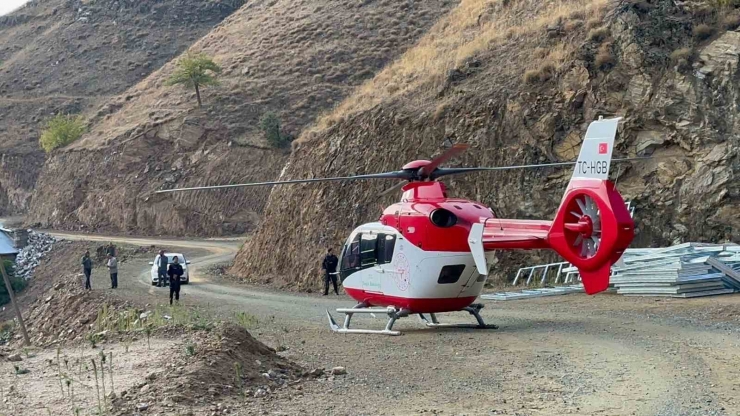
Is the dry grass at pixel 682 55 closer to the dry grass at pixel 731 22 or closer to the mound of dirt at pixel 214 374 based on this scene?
the dry grass at pixel 731 22

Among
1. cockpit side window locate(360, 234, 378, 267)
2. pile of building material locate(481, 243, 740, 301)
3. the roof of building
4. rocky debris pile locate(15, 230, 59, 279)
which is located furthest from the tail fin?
rocky debris pile locate(15, 230, 59, 279)

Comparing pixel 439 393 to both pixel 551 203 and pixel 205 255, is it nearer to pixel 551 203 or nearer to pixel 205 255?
pixel 551 203

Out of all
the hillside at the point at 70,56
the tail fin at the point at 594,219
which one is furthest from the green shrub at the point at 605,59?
the hillside at the point at 70,56

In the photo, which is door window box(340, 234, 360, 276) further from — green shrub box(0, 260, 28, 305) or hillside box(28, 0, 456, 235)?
hillside box(28, 0, 456, 235)

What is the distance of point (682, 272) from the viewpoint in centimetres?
2231

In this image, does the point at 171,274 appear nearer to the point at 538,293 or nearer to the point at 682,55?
the point at 538,293

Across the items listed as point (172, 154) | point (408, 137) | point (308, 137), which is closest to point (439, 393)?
→ point (408, 137)

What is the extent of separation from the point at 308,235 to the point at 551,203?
10.7 m

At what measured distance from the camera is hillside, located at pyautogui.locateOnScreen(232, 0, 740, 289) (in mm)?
27750

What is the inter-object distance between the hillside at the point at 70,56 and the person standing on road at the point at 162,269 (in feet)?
150

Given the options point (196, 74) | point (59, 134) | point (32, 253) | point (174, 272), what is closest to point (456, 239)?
point (174, 272)

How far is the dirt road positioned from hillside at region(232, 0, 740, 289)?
19.2ft

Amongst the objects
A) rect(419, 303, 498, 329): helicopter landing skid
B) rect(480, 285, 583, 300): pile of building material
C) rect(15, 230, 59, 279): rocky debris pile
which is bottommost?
rect(15, 230, 59, 279): rocky debris pile

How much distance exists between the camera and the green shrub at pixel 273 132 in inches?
2391
